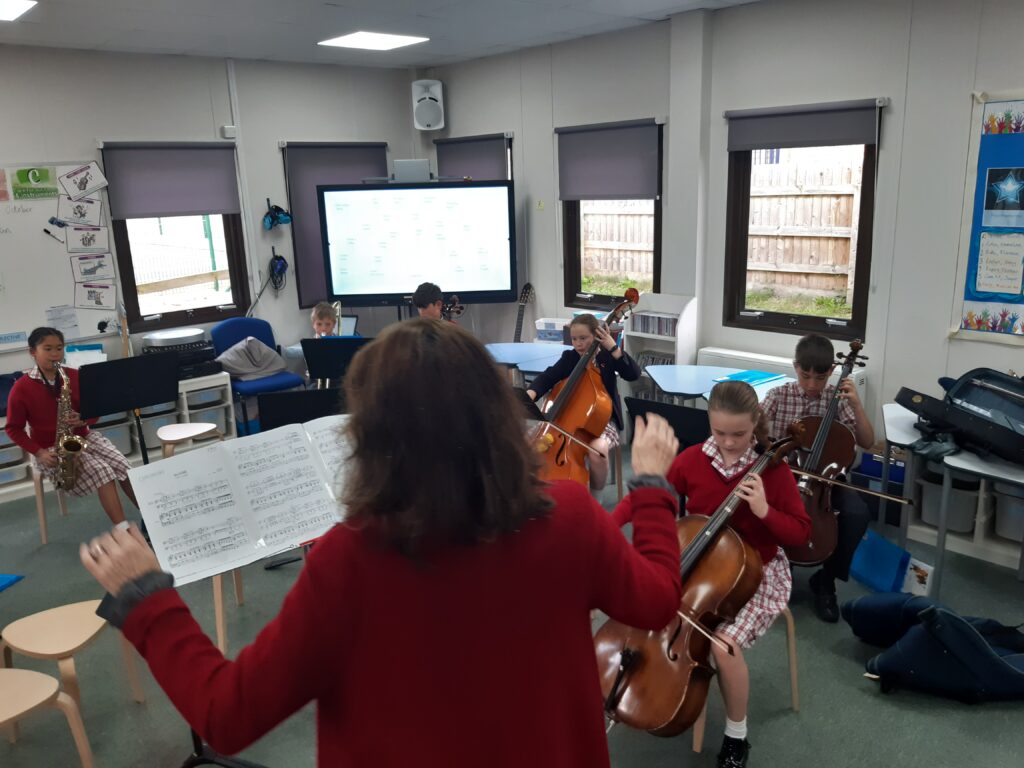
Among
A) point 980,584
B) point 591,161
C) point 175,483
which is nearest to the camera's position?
point 175,483

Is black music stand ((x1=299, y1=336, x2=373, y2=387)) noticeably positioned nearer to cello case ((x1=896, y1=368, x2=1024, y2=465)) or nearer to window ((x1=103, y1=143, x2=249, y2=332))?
window ((x1=103, y1=143, x2=249, y2=332))

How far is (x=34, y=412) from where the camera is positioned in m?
4.04

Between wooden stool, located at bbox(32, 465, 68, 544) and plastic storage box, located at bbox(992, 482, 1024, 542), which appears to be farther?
wooden stool, located at bbox(32, 465, 68, 544)

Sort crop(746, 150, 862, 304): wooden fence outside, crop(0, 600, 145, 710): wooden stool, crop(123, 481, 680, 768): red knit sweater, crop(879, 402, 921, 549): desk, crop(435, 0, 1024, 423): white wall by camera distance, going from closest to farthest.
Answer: crop(123, 481, 680, 768): red knit sweater → crop(0, 600, 145, 710): wooden stool → crop(879, 402, 921, 549): desk → crop(435, 0, 1024, 423): white wall → crop(746, 150, 862, 304): wooden fence outside

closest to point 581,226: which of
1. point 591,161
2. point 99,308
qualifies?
point 591,161

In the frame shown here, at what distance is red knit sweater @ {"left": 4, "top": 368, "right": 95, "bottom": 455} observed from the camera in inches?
157

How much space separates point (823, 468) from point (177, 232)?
489 centimetres

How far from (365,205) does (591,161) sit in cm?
178

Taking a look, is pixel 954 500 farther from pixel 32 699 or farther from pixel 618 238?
pixel 32 699

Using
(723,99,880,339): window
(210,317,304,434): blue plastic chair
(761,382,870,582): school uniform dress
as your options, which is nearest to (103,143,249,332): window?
(210,317,304,434): blue plastic chair

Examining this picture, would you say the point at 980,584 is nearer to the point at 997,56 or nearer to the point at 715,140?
the point at 997,56

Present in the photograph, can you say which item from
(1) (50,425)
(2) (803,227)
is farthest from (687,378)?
(1) (50,425)

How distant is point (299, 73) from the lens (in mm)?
6090

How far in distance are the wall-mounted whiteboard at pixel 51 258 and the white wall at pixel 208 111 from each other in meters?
0.08
